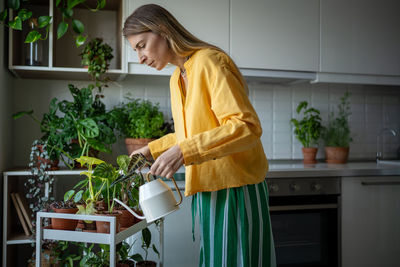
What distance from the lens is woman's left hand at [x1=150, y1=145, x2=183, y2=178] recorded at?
1.00 meters

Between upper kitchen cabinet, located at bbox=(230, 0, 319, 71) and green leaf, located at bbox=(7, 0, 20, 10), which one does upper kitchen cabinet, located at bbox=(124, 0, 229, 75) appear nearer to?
upper kitchen cabinet, located at bbox=(230, 0, 319, 71)

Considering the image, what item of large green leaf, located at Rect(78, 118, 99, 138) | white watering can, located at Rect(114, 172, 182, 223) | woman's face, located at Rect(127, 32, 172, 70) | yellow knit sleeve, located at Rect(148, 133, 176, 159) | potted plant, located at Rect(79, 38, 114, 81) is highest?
potted plant, located at Rect(79, 38, 114, 81)

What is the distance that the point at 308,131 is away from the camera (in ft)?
8.75

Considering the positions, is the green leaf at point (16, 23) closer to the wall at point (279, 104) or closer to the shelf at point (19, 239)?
the wall at point (279, 104)

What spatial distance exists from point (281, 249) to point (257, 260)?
99 cm

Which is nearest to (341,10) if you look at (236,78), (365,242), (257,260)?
(365,242)

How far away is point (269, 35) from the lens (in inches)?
92.8

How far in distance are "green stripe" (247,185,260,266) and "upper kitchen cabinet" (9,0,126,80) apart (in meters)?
1.26

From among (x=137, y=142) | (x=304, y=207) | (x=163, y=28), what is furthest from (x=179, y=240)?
(x=163, y=28)

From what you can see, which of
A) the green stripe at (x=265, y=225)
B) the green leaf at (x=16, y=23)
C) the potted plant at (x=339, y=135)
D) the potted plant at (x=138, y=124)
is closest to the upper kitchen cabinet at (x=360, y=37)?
the potted plant at (x=339, y=135)

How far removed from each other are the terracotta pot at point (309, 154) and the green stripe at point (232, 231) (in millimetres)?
1548

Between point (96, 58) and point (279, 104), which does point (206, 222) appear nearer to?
point (96, 58)

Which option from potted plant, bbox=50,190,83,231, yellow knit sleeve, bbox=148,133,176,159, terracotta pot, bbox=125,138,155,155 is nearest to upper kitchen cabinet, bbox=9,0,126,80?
terracotta pot, bbox=125,138,155,155

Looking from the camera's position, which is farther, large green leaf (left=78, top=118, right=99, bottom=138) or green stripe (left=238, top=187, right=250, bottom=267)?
large green leaf (left=78, top=118, right=99, bottom=138)
